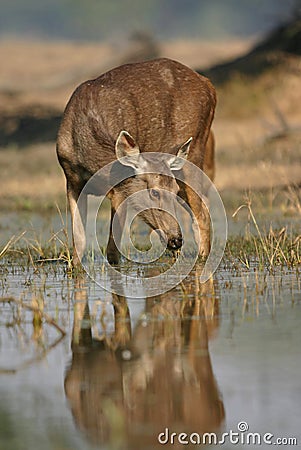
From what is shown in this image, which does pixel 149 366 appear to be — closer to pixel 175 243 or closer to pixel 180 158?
pixel 175 243

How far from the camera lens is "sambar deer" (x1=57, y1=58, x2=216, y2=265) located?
9.70 meters

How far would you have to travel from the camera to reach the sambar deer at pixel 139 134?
9.70 meters

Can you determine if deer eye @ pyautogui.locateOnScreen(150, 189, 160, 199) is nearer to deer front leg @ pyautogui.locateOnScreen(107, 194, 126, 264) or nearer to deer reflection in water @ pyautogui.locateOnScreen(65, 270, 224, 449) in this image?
deer front leg @ pyautogui.locateOnScreen(107, 194, 126, 264)

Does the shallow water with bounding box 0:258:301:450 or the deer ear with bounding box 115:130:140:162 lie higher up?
the deer ear with bounding box 115:130:140:162

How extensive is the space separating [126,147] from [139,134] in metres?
0.88

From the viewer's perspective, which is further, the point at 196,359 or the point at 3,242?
the point at 3,242

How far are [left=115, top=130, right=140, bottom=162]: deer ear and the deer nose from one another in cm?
90

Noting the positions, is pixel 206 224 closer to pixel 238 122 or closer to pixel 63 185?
pixel 63 185

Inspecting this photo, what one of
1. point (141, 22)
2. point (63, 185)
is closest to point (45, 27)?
point (141, 22)

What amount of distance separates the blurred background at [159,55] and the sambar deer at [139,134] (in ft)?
7.73

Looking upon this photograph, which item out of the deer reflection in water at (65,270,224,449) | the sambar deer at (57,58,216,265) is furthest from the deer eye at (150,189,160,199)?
the deer reflection in water at (65,270,224,449)

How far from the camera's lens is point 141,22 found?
121 feet

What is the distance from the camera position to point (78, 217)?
1062 centimetres

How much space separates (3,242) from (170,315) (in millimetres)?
5805
